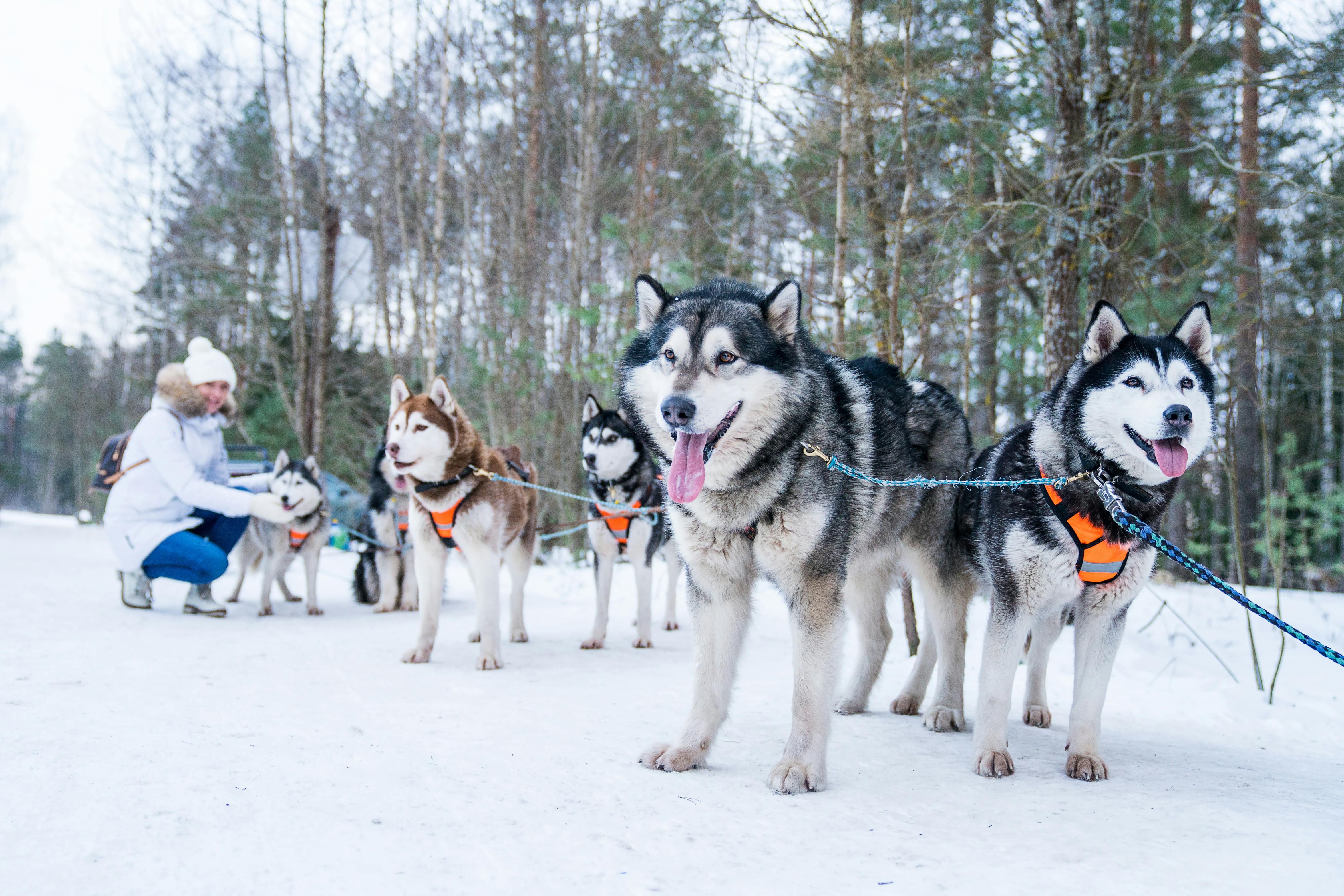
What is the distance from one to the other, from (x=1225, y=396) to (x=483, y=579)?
8.78 meters

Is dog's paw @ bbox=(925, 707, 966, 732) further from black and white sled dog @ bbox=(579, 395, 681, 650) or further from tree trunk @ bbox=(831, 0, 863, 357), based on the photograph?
tree trunk @ bbox=(831, 0, 863, 357)

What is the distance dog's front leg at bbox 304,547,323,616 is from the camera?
20.3 ft

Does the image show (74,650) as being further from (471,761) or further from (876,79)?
(876,79)

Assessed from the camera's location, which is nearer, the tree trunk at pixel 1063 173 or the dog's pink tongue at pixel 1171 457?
the dog's pink tongue at pixel 1171 457

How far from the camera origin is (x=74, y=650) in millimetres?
4055

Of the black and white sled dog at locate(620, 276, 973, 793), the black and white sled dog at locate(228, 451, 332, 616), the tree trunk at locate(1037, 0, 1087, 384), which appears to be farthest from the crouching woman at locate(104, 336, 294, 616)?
the tree trunk at locate(1037, 0, 1087, 384)

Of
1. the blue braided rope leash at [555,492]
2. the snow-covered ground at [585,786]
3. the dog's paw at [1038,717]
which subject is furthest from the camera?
the blue braided rope leash at [555,492]

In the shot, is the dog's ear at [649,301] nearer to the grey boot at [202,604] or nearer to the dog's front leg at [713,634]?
the dog's front leg at [713,634]

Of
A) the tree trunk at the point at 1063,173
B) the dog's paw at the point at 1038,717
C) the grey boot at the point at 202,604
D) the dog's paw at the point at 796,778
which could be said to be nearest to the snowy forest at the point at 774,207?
the tree trunk at the point at 1063,173

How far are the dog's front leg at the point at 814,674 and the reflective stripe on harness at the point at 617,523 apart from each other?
8.94ft

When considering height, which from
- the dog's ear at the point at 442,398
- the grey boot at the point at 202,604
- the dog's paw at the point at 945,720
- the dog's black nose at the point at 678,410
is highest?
the dog's ear at the point at 442,398

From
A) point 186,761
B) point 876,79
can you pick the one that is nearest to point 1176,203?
point 876,79

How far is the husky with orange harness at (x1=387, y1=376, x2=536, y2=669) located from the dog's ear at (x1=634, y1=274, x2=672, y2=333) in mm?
2109

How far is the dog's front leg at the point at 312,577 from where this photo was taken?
244 inches
